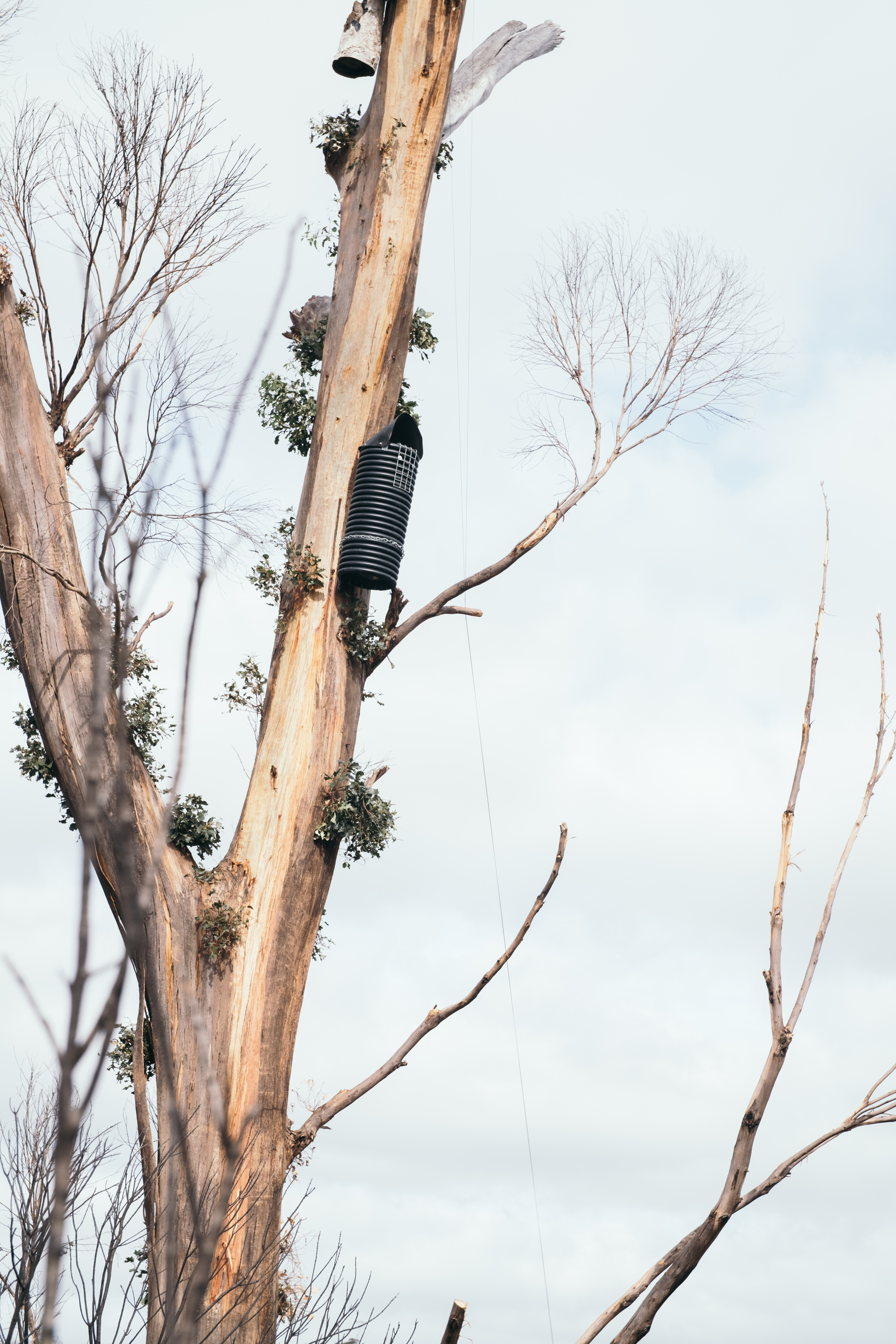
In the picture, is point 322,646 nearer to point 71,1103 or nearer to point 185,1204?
point 185,1204

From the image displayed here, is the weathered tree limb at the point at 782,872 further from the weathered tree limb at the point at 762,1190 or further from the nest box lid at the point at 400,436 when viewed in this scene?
the nest box lid at the point at 400,436

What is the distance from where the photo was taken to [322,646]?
6973 millimetres

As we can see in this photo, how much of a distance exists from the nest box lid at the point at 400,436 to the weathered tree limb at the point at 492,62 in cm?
223

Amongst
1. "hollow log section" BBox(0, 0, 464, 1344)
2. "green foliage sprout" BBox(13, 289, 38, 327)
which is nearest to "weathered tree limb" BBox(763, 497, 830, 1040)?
"hollow log section" BBox(0, 0, 464, 1344)

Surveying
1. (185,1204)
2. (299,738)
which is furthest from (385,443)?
(185,1204)

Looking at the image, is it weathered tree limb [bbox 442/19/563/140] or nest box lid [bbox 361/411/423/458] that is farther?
weathered tree limb [bbox 442/19/563/140]

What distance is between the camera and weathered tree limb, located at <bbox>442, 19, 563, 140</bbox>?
26.9ft

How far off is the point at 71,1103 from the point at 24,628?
212 inches

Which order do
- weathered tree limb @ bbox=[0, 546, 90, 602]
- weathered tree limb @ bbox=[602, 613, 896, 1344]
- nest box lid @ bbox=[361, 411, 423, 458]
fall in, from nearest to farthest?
1. weathered tree limb @ bbox=[602, 613, 896, 1344]
2. weathered tree limb @ bbox=[0, 546, 90, 602]
3. nest box lid @ bbox=[361, 411, 423, 458]

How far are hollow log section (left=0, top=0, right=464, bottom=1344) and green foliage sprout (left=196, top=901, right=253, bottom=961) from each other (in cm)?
5

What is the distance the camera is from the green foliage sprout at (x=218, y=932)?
6.18 metres

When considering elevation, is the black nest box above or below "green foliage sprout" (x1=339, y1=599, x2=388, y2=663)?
above

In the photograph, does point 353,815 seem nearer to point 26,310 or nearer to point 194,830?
point 194,830

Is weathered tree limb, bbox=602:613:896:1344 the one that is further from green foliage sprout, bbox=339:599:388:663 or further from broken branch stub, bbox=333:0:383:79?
broken branch stub, bbox=333:0:383:79
